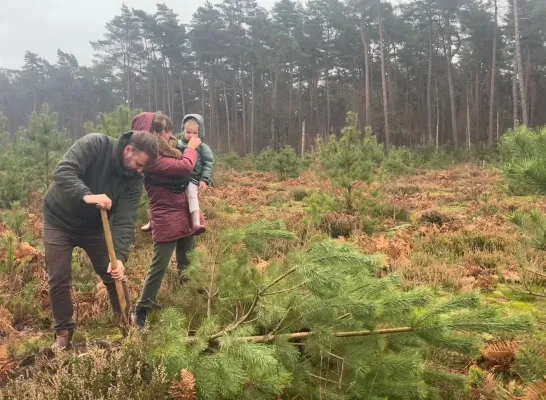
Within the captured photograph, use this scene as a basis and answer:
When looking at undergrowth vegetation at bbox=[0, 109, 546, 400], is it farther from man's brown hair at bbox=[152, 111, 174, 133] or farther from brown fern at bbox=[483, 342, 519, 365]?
man's brown hair at bbox=[152, 111, 174, 133]

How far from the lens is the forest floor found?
14.1 ft

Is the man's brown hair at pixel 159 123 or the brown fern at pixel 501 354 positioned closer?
the brown fern at pixel 501 354

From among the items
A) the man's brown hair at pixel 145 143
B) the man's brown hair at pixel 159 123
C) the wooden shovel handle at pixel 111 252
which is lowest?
the wooden shovel handle at pixel 111 252

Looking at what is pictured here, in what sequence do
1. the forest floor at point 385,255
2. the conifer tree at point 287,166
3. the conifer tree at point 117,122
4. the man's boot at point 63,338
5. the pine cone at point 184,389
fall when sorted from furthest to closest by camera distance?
the conifer tree at point 287,166 < the conifer tree at point 117,122 < the forest floor at point 385,255 < the man's boot at point 63,338 < the pine cone at point 184,389

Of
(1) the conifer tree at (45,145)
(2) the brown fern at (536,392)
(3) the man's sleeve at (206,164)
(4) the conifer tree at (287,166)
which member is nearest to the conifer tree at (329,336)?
(2) the brown fern at (536,392)

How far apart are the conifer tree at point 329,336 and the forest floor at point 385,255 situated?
1.89 feet

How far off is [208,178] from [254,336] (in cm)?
199

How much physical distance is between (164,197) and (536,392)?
9.73ft

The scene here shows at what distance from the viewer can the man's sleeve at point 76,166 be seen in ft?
10.7

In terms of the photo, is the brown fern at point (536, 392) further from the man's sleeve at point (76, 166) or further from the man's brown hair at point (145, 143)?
the man's sleeve at point (76, 166)

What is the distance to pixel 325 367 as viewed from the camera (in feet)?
8.61

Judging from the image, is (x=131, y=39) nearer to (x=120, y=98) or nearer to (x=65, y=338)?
(x=120, y=98)

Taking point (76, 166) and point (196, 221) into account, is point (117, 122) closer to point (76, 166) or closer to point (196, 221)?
point (196, 221)

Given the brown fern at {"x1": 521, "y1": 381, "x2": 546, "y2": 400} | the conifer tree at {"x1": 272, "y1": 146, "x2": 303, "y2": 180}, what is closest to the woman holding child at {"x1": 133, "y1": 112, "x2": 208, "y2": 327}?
the brown fern at {"x1": 521, "y1": 381, "x2": 546, "y2": 400}
